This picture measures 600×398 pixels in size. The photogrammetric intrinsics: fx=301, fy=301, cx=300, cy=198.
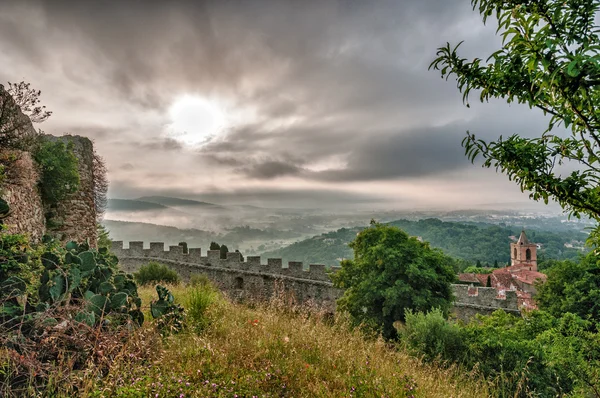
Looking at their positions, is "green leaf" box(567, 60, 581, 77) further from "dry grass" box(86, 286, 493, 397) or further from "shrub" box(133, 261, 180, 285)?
"shrub" box(133, 261, 180, 285)

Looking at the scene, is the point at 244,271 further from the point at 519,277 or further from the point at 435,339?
the point at 519,277

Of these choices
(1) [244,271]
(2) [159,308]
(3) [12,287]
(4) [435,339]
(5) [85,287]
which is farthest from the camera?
(1) [244,271]

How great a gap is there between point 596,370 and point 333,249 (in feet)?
162

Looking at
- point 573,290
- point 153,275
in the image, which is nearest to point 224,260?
point 153,275

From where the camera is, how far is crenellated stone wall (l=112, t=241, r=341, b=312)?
1836 centimetres

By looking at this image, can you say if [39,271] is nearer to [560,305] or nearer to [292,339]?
[292,339]

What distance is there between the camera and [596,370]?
5660 millimetres

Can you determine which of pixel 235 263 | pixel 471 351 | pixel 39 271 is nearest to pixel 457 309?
pixel 471 351

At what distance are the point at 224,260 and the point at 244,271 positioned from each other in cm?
175

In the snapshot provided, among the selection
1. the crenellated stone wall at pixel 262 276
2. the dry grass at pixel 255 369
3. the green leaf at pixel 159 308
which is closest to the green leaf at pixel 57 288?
the dry grass at pixel 255 369

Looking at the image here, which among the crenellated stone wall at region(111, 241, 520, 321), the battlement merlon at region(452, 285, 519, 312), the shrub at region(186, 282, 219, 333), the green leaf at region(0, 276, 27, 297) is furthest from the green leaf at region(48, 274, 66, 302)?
the battlement merlon at region(452, 285, 519, 312)

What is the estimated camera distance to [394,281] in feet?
37.0

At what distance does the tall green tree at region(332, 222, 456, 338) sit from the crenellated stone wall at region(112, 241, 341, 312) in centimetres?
570

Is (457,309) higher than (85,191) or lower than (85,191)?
lower
